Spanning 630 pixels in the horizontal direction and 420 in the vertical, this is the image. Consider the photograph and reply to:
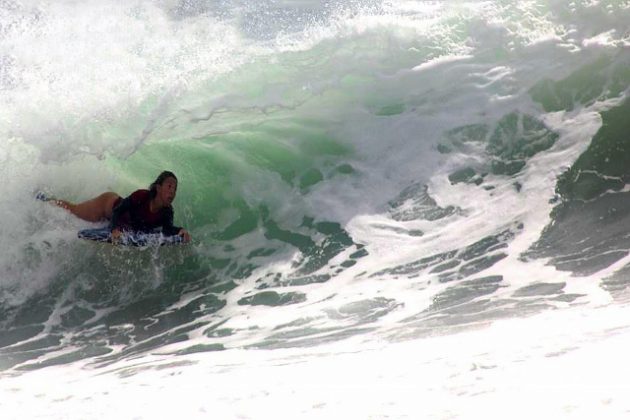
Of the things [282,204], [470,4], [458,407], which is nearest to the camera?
[458,407]

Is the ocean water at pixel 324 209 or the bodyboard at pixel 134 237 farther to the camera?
the bodyboard at pixel 134 237

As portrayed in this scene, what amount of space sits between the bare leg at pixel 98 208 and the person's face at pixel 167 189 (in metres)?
0.75

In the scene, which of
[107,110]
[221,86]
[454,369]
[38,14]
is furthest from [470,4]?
[454,369]

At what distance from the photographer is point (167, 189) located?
704 centimetres

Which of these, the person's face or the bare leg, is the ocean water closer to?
the bare leg

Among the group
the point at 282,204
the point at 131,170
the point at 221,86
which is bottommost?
the point at 282,204

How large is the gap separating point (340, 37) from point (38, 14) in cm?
530

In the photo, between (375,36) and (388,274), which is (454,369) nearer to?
(388,274)

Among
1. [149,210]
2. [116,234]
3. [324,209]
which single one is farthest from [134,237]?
[324,209]

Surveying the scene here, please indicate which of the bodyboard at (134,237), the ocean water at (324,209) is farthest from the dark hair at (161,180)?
the ocean water at (324,209)

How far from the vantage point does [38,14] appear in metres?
12.1

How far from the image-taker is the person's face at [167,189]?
7035 mm

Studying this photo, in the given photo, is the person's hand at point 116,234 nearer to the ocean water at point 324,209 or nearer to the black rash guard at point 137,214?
the black rash guard at point 137,214

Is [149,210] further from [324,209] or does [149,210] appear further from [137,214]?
[324,209]
